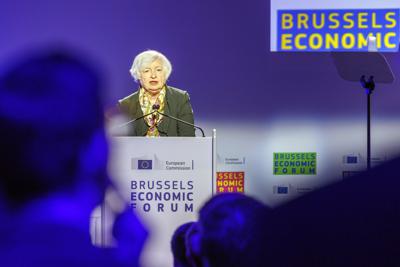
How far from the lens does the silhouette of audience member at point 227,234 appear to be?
99cm

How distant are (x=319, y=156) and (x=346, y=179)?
3516mm

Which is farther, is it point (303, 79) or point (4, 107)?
point (303, 79)

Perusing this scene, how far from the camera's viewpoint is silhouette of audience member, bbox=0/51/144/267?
859 mm

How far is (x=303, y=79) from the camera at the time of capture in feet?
15.4

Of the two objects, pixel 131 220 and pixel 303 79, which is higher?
pixel 303 79

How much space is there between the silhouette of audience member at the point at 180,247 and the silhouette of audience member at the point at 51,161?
0.26 feet

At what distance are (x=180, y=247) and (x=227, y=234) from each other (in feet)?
0.30

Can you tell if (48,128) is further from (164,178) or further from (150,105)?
(150,105)

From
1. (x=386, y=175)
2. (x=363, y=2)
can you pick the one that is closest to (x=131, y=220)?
(x=386, y=175)

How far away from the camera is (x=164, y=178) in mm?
2572

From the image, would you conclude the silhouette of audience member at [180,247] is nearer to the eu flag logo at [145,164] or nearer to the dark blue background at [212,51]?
the eu flag logo at [145,164]

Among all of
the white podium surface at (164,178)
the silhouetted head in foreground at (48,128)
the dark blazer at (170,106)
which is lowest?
the white podium surface at (164,178)

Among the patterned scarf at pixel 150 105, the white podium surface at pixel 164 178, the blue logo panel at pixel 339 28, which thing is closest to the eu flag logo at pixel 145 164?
the white podium surface at pixel 164 178

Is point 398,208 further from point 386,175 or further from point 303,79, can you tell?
point 303,79
